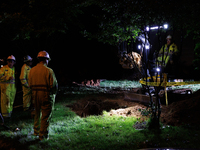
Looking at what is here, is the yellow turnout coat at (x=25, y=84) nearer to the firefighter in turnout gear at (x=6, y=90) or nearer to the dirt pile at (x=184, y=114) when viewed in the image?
the firefighter in turnout gear at (x=6, y=90)

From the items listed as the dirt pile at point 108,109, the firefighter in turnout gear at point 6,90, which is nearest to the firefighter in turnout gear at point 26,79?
the firefighter in turnout gear at point 6,90

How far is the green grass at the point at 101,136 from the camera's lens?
436cm

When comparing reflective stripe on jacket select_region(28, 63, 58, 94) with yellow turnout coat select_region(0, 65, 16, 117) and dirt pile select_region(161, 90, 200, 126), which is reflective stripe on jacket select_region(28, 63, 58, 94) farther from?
dirt pile select_region(161, 90, 200, 126)

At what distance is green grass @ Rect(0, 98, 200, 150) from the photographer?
4363 mm

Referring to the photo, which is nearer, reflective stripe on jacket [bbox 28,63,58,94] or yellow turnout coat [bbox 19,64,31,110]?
reflective stripe on jacket [bbox 28,63,58,94]

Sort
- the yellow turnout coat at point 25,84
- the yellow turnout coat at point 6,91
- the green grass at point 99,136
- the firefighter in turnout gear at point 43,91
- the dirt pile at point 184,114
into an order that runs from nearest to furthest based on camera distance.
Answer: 1. the green grass at point 99,136
2. the firefighter in turnout gear at point 43,91
3. the dirt pile at point 184,114
4. the yellow turnout coat at point 6,91
5. the yellow turnout coat at point 25,84

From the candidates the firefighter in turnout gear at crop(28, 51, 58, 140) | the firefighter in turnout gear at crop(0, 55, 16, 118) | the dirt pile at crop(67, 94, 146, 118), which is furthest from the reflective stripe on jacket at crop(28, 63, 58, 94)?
the firefighter in turnout gear at crop(0, 55, 16, 118)

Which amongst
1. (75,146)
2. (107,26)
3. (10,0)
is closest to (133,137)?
(75,146)

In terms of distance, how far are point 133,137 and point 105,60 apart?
20.4m

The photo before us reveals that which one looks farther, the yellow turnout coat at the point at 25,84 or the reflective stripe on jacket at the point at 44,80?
the yellow turnout coat at the point at 25,84

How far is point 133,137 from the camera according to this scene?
4.76 meters

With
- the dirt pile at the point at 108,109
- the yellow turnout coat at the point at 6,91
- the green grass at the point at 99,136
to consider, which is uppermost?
the yellow turnout coat at the point at 6,91

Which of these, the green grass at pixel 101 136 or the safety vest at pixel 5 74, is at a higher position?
the safety vest at pixel 5 74

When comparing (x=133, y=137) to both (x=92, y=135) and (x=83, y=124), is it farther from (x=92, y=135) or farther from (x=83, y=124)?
(x=83, y=124)
